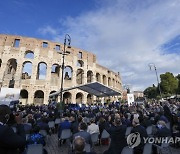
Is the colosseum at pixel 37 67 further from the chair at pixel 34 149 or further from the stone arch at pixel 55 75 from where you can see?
the chair at pixel 34 149

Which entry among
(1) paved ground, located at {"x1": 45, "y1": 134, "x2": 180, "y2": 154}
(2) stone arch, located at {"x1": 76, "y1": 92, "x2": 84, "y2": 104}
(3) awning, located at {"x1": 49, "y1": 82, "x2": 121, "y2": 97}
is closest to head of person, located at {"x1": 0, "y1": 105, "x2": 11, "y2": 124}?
(1) paved ground, located at {"x1": 45, "y1": 134, "x2": 180, "y2": 154}

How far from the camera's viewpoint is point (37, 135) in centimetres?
536

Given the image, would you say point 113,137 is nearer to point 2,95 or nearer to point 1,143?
point 1,143

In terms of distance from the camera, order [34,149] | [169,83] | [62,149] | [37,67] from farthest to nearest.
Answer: [169,83] < [37,67] < [62,149] < [34,149]

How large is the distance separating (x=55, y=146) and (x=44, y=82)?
2553cm

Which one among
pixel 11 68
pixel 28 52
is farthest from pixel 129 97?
pixel 11 68

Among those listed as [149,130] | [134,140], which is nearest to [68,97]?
[149,130]

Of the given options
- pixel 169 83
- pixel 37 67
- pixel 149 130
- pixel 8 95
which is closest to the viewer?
→ pixel 149 130

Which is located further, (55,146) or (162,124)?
(55,146)

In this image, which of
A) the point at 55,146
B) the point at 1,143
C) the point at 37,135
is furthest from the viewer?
the point at 55,146

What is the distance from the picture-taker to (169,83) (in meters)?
55.2

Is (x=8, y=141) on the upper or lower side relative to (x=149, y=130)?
upper

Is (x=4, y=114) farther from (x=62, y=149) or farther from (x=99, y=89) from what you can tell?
(x=99, y=89)

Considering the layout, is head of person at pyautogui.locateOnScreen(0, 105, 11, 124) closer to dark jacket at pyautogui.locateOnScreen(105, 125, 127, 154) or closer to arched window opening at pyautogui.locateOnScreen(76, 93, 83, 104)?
dark jacket at pyautogui.locateOnScreen(105, 125, 127, 154)
